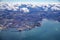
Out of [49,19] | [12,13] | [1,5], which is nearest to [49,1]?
[49,19]

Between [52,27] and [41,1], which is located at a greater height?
[41,1]

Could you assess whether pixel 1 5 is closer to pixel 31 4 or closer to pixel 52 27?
pixel 31 4

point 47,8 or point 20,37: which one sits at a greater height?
point 47,8

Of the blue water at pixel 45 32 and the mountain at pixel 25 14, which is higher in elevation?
the mountain at pixel 25 14

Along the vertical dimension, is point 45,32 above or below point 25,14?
below

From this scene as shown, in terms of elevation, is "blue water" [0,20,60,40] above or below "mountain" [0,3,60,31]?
below

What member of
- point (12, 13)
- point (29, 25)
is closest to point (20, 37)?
point (29, 25)

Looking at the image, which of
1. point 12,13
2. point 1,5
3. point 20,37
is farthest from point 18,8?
point 20,37

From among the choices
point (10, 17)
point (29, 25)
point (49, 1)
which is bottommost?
point (29, 25)

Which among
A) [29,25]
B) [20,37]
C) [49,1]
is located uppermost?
[49,1]

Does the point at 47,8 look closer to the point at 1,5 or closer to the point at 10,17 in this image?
the point at 10,17
